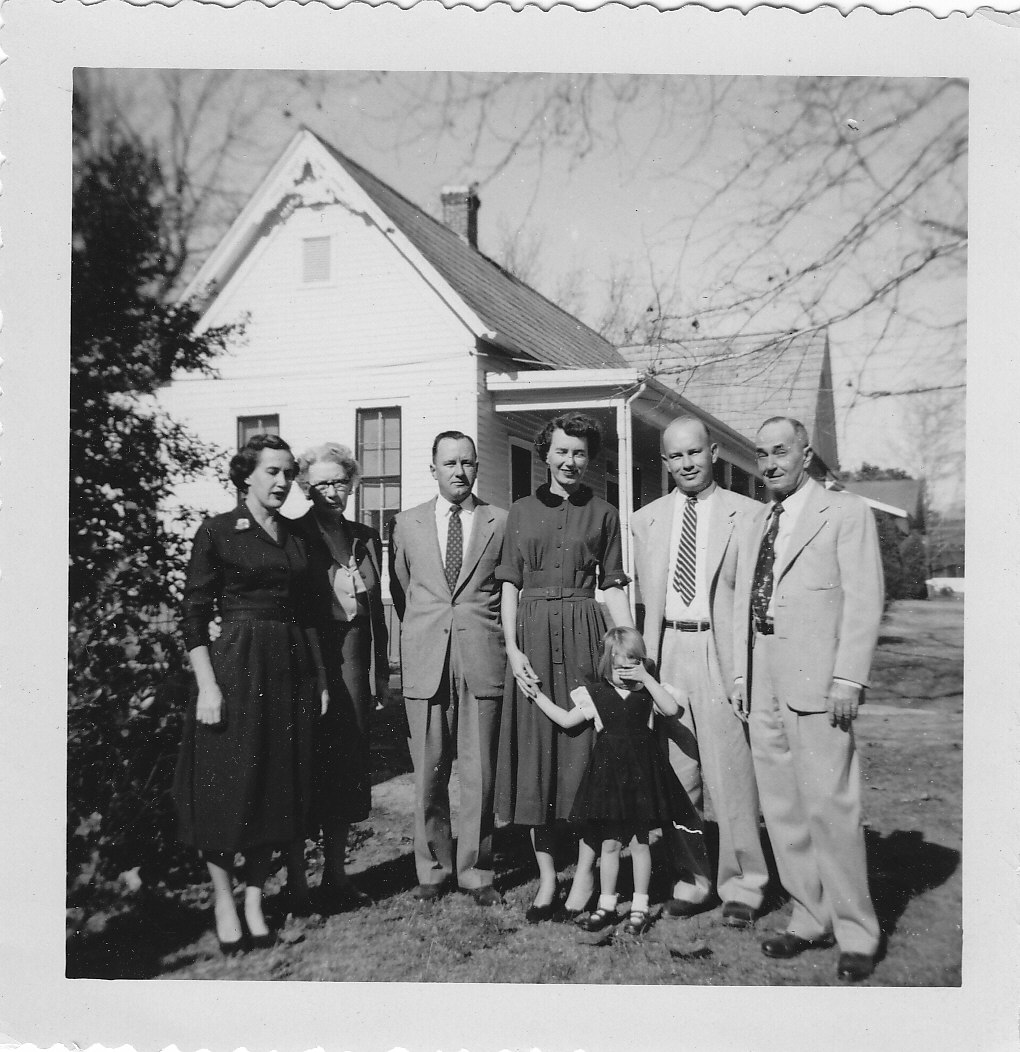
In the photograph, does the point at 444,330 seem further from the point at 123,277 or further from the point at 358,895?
the point at 358,895

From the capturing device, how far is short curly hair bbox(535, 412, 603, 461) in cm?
391

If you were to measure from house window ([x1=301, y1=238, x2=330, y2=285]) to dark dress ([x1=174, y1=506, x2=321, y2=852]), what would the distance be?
1.81 meters

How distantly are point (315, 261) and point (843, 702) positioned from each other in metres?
3.69

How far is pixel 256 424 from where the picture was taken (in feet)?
15.4

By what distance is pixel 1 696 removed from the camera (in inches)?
170

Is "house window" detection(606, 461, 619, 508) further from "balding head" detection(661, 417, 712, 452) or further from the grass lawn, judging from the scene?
the grass lawn

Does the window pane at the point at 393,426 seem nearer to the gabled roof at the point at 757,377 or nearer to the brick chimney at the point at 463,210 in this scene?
the brick chimney at the point at 463,210

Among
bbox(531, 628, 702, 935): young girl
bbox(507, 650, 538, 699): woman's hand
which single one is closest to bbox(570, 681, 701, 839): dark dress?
bbox(531, 628, 702, 935): young girl

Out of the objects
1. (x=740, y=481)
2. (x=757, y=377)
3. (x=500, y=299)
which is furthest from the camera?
(x=500, y=299)

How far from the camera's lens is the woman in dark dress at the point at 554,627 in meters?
3.90

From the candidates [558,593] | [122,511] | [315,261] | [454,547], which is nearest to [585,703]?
[558,593]

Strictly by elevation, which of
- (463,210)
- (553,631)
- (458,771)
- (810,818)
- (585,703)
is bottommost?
(810,818)

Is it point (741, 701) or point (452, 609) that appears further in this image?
point (452, 609)

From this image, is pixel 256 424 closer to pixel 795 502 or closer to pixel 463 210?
pixel 463 210
